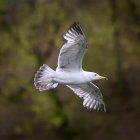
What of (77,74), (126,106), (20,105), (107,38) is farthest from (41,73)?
(126,106)

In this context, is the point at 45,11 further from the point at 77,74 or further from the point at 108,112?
the point at 77,74

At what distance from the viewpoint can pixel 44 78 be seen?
8719 mm

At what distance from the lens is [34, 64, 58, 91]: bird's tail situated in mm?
8656

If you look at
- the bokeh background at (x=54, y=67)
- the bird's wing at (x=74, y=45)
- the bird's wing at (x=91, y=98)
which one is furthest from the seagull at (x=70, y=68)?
the bokeh background at (x=54, y=67)

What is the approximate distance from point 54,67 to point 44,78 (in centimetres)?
786

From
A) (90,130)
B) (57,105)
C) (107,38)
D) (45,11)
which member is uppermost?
(45,11)

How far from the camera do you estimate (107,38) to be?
49.9 feet

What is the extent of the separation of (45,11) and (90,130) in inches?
178

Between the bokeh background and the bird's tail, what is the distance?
6.03 metres

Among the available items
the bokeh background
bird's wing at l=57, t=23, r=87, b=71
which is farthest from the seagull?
the bokeh background

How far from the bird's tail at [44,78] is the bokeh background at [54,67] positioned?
6.03 metres

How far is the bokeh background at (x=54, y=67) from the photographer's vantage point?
15352 mm

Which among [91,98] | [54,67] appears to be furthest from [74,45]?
[54,67]

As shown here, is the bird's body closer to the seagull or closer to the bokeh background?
the seagull
